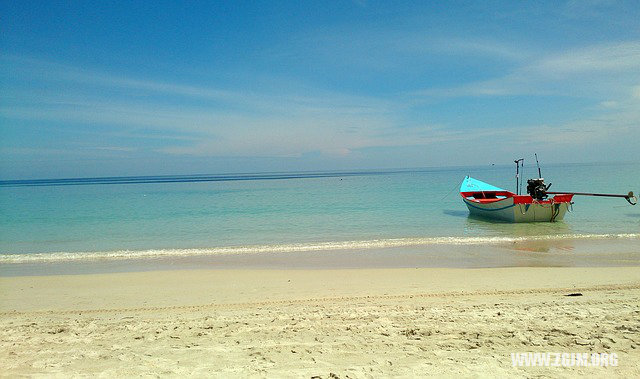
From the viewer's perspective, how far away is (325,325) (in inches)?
222

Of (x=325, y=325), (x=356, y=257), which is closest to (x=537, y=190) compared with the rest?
(x=356, y=257)

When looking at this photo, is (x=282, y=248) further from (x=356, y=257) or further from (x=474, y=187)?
(x=474, y=187)

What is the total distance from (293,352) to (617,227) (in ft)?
60.5

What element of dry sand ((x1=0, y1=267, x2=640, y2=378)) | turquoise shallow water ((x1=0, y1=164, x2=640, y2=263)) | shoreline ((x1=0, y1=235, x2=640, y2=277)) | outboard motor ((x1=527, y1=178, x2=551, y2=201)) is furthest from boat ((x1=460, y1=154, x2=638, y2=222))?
dry sand ((x1=0, y1=267, x2=640, y2=378))

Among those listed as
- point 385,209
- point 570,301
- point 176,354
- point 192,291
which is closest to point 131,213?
point 385,209

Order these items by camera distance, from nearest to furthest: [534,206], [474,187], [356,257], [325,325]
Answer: [325,325], [356,257], [534,206], [474,187]

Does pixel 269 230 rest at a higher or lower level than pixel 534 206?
lower

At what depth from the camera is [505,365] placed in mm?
4281

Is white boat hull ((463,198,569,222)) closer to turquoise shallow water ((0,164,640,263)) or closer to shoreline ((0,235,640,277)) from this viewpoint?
turquoise shallow water ((0,164,640,263))

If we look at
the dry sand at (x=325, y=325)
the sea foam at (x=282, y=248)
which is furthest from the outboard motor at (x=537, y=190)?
the dry sand at (x=325, y=325)

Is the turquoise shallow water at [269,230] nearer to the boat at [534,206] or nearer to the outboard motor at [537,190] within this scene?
the boat at [534,206]

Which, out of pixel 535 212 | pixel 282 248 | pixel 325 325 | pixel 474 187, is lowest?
pixel 282 248

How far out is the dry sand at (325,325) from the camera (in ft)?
14.5

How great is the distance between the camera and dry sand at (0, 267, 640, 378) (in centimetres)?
441
